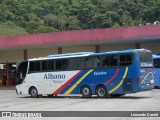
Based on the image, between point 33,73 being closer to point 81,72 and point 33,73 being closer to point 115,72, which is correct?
point 81,72

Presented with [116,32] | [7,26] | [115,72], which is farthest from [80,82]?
[7,26]

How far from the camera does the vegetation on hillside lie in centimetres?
8719

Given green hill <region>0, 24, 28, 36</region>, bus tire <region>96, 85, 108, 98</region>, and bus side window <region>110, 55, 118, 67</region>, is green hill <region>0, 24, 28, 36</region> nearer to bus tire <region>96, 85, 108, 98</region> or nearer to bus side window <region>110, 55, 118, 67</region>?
bus tire <region>96, 85, 108, 98</region>

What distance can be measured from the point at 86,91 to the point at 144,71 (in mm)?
3681

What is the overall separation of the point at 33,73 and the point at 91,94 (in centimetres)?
460

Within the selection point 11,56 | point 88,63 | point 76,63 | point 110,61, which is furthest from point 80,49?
point 110,61

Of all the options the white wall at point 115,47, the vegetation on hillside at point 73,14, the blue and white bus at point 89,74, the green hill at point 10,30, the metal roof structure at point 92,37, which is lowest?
the blue and white bus at point 89,74

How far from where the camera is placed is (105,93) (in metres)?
20.3

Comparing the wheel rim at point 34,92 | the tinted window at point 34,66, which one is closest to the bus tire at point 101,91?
the tinted window at point 34,66

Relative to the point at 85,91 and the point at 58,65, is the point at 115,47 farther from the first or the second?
the point at 85,91

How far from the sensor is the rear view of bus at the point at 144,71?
1922cm

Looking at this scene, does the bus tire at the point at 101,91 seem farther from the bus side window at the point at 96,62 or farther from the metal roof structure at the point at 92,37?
the metal roof structure at the point at 92,37

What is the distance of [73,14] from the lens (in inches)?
Answer: 4102

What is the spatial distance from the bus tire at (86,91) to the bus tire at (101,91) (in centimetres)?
51
